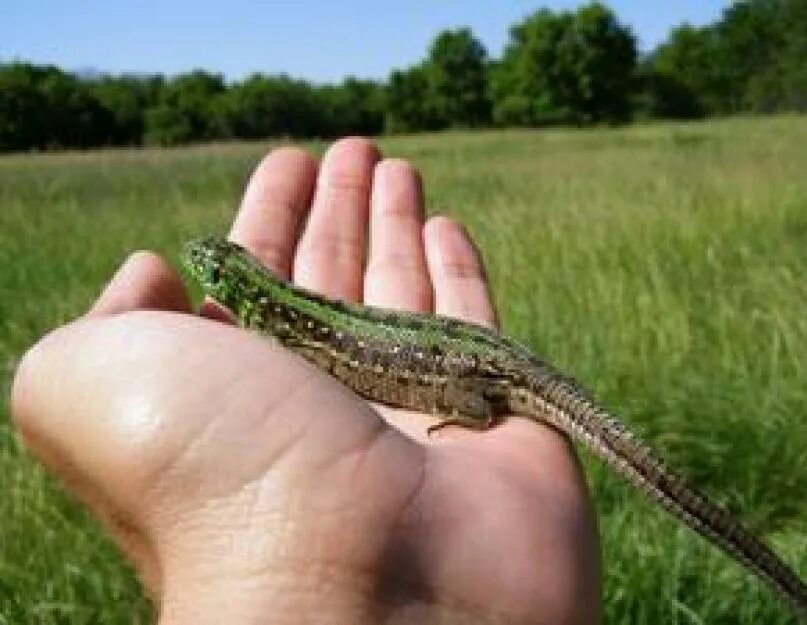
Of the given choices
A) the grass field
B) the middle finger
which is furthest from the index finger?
the grass field

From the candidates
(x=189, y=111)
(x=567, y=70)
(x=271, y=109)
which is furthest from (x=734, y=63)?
(x=189, y=111)

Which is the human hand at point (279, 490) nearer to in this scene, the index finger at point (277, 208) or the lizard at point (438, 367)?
the lizard at point (438, 367)

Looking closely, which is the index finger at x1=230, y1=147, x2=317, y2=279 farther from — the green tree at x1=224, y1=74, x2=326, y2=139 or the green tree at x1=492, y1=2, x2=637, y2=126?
the green tree at x1=492, y1=2, x2=637, y2=126

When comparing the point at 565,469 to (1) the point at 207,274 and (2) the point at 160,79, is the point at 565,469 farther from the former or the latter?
(2) the point at 160,79

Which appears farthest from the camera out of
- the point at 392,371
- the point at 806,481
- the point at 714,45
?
the point at 714,45

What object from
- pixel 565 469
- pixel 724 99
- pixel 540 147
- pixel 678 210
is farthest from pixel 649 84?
pixel 565 469

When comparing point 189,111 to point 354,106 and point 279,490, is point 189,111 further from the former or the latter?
point 279,490
